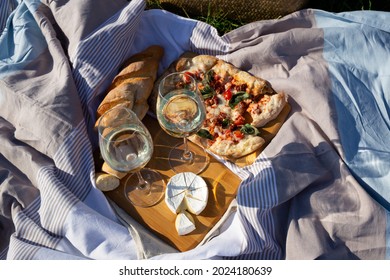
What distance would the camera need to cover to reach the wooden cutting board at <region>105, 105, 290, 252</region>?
2355 mm

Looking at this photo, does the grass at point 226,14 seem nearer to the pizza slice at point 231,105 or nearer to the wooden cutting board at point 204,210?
the pizza slice at point 231,105

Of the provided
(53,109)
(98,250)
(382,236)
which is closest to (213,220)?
(98,250)

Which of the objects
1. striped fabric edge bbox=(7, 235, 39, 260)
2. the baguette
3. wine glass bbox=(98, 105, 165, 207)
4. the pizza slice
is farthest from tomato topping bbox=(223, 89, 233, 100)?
striped fabric edge bbox=(7, 235, 39, 260)

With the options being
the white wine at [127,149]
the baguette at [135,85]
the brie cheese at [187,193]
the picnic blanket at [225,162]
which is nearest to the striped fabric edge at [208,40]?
the picnic blanket at [225,162]

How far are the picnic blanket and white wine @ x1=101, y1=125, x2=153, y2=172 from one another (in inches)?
19.1

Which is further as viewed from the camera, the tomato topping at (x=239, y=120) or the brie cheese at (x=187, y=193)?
the tomato topping at (x=239, y=120)

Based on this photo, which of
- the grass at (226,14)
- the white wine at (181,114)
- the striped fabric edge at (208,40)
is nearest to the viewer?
the white wine at (181,114)

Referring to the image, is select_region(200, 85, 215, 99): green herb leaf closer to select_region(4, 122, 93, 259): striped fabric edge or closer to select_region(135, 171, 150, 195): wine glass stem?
select_region(135, 171, 150, 195): wine glass stem

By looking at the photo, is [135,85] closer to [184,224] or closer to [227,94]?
[227,94]

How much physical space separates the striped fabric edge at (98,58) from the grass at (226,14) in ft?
2.34

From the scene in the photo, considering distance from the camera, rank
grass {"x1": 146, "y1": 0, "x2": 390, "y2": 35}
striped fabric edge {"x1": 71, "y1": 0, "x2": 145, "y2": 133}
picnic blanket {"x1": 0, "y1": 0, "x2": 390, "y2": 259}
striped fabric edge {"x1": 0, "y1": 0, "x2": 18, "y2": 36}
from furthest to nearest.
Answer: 1. grass {"x1": 146, "y1": 0, "x2": 390, "y2": 35}
2. striped fabric edge {"x1": 0, "y1": 0, "x2": 18, "y2": 36}
3. striped fabric edge {"x1": 71, "y1": 0, "x2": 145, "y2": 133}
4. picnic blanket {"x1": 0, "y1": 0, "x2": 390, "y2": 259}

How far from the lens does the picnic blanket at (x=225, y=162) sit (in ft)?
7.59

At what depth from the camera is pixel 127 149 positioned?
1998 mm

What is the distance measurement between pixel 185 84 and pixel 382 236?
1.36 metres
